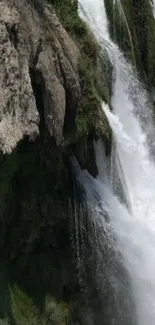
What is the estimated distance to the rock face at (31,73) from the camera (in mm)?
8781

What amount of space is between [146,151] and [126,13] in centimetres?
551

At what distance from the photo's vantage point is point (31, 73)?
963 centimetres

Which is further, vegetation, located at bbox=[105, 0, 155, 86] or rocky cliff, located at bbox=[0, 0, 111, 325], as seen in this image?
vegetation, located at bbox=[105, 0, 155, 86]

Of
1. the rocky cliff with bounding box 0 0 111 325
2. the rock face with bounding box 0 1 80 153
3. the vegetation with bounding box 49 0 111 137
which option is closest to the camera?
the rock face with bounding box 0 1 80 153

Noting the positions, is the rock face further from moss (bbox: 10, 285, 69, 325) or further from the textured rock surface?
moss (bbox: 10, 285, 69, 325)

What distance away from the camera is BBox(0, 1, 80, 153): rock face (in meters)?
8.78

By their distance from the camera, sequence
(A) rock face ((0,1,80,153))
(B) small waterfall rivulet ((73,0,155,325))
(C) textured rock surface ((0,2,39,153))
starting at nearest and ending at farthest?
(C) textured rock surface ((0,2,39,153)) → (A) rock face ((0,1,80,153)) → (B) small waterfall rivulet ((73,0,155,325))

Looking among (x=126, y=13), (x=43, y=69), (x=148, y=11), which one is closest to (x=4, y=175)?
(x=43, y=69)

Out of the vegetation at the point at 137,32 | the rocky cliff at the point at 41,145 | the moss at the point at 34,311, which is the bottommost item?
the moss at the point at 34,311

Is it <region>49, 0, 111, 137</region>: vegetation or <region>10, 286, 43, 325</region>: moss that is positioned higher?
<region>49, 0, 111, 137</region>: vegetation

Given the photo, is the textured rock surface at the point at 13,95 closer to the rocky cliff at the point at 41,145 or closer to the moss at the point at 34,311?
the rocky cliff at the point at 41,145

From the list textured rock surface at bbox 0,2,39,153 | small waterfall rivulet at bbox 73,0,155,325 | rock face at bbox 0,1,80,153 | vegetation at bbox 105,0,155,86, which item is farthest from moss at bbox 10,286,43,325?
vegetation at bbox 105,0,155,86

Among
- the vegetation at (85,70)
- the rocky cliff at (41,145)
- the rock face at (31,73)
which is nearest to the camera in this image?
the rock face at (31,73)

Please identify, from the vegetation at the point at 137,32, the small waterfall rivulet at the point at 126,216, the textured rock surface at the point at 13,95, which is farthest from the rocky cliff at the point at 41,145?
the vegetation at the point at 137,32
